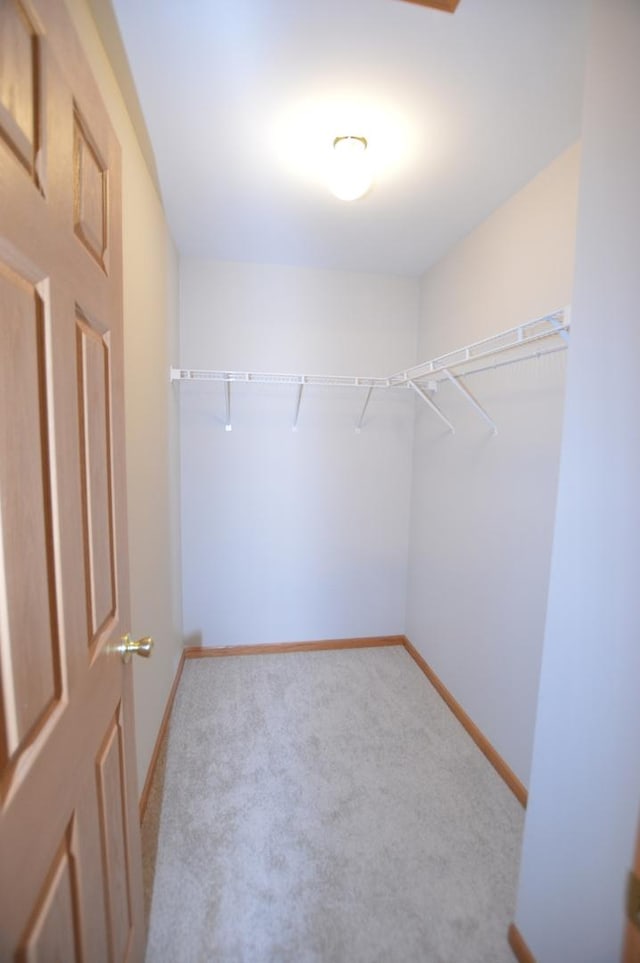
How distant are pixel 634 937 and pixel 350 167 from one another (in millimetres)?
2033

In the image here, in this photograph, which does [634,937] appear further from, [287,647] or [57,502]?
[287,647]

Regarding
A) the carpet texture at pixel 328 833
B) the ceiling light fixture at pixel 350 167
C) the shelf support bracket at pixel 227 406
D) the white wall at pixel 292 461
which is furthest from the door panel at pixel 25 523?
the white wall at pixel 292 461

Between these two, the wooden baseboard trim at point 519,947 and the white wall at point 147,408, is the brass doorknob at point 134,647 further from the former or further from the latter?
the wooden baseboard trim at point 519,947

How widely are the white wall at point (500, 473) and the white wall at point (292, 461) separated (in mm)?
354

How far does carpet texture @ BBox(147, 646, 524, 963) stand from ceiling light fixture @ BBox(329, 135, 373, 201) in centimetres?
238

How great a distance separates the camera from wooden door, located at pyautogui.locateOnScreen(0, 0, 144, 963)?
19.6 inches

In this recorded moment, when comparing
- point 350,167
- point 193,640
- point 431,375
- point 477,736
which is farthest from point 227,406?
point 477,736

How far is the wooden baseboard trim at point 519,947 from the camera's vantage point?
111 centimetres

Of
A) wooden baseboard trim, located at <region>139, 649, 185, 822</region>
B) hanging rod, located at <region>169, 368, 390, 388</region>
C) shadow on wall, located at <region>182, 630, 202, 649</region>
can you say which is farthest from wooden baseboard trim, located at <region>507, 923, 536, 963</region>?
hanging rod, located at <region>169, 368, 390, 388</region>

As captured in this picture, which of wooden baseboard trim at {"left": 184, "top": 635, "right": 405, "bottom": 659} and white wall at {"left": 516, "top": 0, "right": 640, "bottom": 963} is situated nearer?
white wall at {"left": 516, "top": 0, "right": 640, "bottom": 963}

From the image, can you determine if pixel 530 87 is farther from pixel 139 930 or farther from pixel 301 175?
pixel 139 930

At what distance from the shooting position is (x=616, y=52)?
0.85 meters

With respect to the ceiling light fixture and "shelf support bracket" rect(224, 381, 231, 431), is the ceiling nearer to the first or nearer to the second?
the ceiling light fixture

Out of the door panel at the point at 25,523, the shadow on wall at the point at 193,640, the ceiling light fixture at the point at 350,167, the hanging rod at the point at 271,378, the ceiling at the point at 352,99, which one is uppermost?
the ceiling at the point at 352,99
